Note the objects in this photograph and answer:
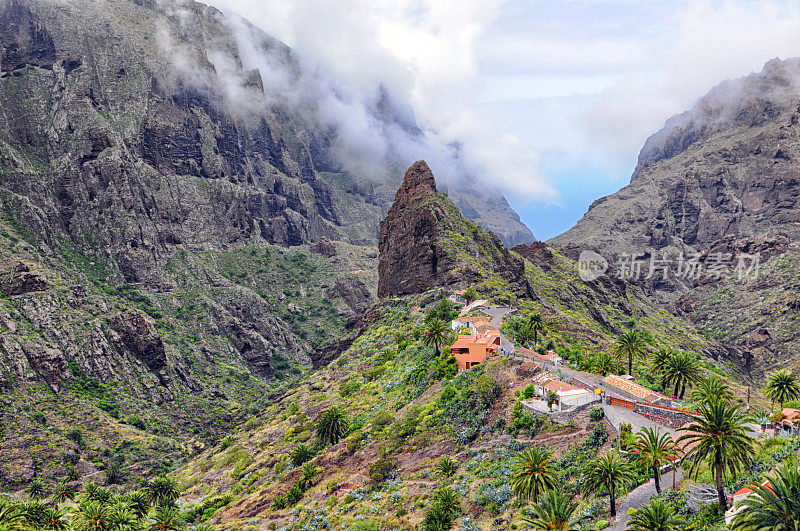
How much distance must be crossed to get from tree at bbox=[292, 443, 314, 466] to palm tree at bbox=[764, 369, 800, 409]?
54.9 metres

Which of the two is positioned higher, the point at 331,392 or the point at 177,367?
the point at 177,367

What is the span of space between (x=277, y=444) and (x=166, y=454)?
3885 centimetres

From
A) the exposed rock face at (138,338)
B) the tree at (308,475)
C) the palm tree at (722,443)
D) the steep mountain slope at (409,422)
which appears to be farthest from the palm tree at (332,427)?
the exposed rock face at (138,338)

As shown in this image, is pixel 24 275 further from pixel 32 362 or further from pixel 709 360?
pixel 709 360

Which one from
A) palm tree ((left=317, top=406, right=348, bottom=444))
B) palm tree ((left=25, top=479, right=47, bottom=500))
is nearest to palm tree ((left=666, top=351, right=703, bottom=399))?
palm tree ((left=317, top=406, right=348, bottom=444))

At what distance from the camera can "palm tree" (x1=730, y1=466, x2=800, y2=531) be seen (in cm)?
2461

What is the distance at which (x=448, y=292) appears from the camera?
10525 cm

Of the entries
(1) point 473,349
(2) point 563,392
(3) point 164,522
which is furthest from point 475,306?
(3) point 164,522

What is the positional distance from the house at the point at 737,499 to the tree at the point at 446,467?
2287 centimetres

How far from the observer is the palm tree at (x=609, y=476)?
34.1 m

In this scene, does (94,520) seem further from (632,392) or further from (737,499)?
(737,499)

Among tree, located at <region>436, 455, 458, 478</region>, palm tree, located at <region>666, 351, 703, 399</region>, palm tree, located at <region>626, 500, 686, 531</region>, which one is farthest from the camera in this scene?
palm tree, located at <region>666, 351, 703, 399</region>

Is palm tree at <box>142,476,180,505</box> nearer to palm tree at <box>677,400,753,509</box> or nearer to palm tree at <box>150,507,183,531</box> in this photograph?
palm tree at <box>150,507,183,531</box>

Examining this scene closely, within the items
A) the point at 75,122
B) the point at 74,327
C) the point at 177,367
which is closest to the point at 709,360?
the point at 177,367
